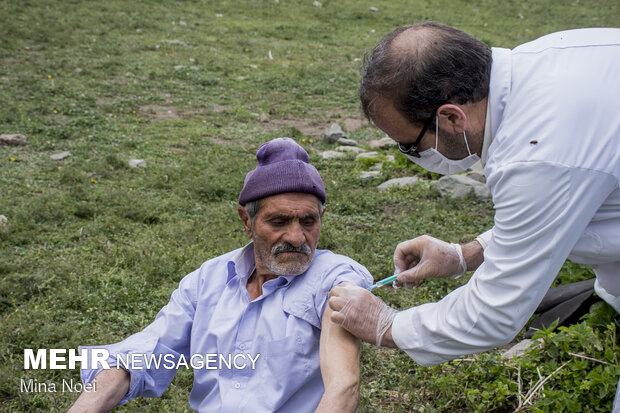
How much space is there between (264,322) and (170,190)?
162 inches

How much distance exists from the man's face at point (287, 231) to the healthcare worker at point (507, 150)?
286 mm

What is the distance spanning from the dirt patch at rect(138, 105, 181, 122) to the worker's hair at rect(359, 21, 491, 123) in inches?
280

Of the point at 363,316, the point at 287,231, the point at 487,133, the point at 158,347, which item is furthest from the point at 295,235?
the point at 487,133

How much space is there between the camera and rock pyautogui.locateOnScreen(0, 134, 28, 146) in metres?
7.27

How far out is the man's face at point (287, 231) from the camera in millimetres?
2543

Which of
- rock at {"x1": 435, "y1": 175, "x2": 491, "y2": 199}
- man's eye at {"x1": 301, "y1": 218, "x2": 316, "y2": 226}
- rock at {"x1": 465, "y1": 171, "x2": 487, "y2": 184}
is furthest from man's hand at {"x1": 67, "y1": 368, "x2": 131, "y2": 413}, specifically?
rock at {"x1": 465, "y1": 171, "x2": 487, "y2": 184}

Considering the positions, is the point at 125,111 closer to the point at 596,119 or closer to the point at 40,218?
the point at 40,218

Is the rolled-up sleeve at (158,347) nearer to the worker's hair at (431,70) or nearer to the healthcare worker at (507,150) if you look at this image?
the healthcare worker at (507,150)

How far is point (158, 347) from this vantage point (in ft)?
8.37

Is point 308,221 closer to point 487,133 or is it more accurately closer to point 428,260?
point 428,260

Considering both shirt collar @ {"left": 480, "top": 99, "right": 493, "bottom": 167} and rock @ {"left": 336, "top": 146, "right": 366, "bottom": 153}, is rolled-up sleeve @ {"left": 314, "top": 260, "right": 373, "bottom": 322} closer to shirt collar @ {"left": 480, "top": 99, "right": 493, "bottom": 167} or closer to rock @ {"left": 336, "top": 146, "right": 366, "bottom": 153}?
shirt collar @ {"left": 480, "top": 99, "right": 493, "bottom": 167}

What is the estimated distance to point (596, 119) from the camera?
1.82m

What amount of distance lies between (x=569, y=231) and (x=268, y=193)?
122 centimetres

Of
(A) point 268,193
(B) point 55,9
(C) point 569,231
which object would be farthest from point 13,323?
(B) point 55,9
